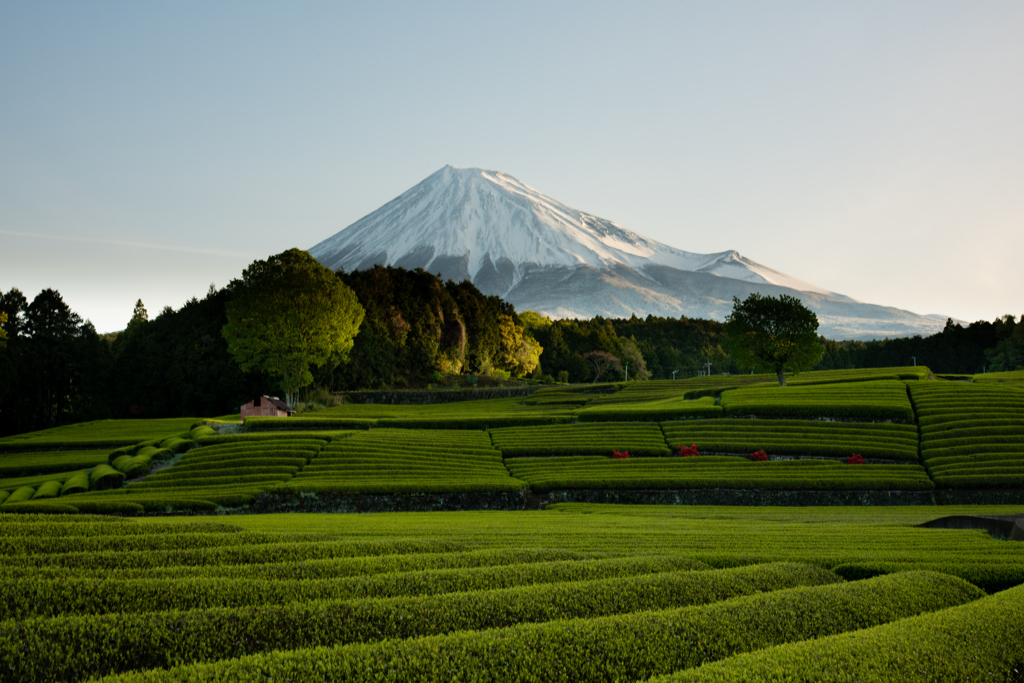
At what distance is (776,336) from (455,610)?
43.8 metres

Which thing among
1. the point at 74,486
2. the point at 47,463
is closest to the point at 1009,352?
the point at 74,486

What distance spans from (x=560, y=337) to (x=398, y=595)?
95.5 meters

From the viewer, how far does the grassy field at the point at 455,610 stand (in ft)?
13.8

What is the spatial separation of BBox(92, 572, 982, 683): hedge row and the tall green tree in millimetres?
40553

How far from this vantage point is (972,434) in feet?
86.2

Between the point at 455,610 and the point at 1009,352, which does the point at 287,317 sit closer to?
the point at 455,610

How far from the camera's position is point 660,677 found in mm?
4141

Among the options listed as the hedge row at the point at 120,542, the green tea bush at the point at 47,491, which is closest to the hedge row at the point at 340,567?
the hedge row at the point at 120,542

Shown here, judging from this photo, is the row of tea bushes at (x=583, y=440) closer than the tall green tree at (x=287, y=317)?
Yes

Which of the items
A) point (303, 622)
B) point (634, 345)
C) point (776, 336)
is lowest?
point (303, 622)

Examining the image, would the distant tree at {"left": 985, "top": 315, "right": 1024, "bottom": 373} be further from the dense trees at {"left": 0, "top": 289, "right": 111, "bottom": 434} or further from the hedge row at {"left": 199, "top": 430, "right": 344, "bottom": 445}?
the dense trees at {"left": 0, "top": 289, "right": 111, "bottom": 434}

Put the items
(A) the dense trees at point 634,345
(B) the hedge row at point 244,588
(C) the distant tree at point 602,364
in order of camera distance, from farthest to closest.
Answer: (A) the dense trees at point 634,345
(C) the distant tree at point 602,364
(B) the hedge row at point 244,588

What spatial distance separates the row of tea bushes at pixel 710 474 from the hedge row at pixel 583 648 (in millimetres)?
15870

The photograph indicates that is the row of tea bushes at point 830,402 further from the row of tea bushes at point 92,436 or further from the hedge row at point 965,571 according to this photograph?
the row of tea bushes at point 92,436
